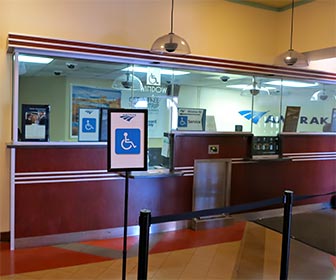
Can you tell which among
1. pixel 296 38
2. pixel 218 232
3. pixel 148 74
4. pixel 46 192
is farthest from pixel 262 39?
pixel 46 192

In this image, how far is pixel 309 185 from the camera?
21.9 feet

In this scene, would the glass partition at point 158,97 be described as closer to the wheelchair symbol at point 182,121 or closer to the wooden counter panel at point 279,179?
the wheelchair symbol at point 182,121

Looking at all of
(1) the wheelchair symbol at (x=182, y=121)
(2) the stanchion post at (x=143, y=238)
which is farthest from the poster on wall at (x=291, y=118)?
(2) the stanchion post at (x=143, y=238)

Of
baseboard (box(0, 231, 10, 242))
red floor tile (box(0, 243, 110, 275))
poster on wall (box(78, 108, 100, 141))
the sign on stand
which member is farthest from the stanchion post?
baseboard (box(0, 231, 10, 242))

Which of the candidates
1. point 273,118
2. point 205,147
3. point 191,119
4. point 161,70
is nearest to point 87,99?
point 161,70

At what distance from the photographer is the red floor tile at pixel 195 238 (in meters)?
4.61

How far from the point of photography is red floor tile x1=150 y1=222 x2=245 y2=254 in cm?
461

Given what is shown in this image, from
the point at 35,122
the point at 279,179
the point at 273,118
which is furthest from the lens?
the point at 273,118

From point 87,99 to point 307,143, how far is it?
4.05 meters

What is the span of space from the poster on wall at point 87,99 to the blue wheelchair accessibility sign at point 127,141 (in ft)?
5.53

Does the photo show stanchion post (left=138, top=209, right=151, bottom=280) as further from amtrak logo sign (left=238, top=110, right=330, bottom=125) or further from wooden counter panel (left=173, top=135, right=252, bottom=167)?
amtrak logo sign (left=238, top=110, right=330, bottom=125)

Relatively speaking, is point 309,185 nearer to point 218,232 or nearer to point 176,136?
point 218,232

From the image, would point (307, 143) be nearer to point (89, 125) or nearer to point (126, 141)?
point (89, 125)

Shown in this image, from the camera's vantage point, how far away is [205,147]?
5.49 meters
